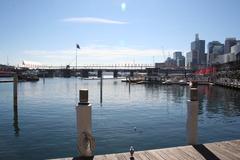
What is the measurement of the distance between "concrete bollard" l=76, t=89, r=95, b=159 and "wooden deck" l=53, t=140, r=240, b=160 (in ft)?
1.34

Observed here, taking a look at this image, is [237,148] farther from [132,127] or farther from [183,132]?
[132,127]

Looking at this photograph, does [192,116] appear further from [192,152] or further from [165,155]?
[165,155]

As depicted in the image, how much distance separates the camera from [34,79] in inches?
5561

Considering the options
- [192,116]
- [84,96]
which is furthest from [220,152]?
[84,96]

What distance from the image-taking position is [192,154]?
873 centimetres

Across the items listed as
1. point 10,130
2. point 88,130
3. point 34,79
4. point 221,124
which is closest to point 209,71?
point 34,79

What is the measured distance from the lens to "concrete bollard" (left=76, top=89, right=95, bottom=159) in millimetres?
8570

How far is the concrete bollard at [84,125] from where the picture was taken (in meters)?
8.57

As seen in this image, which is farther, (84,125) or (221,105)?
(221,105)

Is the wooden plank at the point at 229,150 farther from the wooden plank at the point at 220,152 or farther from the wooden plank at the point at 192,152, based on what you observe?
the wooden plank at the point at 192,152

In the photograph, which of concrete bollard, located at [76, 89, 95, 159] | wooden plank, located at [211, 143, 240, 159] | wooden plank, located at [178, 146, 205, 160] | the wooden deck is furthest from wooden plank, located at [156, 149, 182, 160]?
concrete bollard, located at [76, 89, 95, 159]

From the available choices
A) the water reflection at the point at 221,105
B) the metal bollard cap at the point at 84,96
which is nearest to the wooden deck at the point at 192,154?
the metal bollard cap at the point at 84,96

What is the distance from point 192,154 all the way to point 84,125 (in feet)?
10.9

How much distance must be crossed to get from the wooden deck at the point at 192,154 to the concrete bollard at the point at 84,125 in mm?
407
